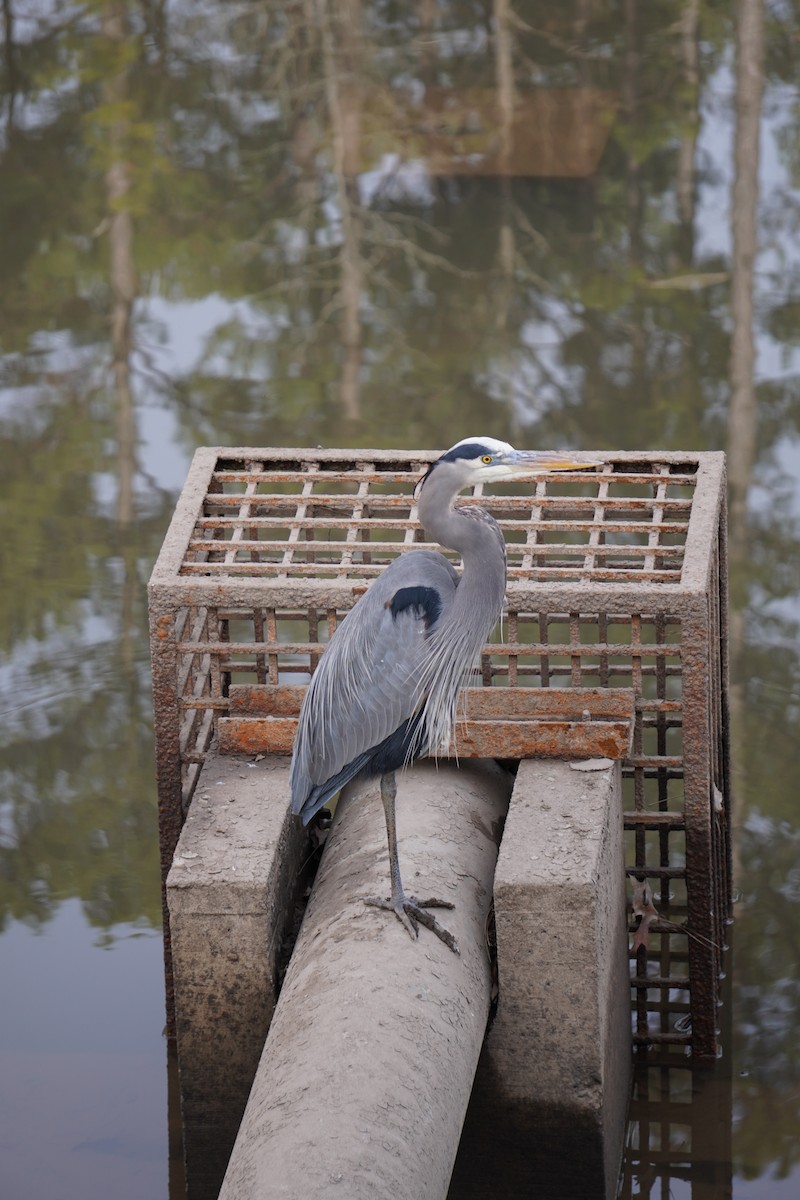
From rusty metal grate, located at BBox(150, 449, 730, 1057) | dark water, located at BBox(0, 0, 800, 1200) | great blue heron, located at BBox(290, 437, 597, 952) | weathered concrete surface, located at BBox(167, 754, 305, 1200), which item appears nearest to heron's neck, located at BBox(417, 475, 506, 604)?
great blue heron, located at BBox(290, 437, 597, 952)

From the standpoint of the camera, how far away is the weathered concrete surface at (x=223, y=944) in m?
5.18

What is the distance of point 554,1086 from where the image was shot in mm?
5227

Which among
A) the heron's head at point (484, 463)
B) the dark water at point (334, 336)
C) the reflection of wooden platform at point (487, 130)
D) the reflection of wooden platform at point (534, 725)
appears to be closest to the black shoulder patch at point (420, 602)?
the heron's head at point (484, 463)

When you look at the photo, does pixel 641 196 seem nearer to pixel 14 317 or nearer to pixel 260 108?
pixel 260 108

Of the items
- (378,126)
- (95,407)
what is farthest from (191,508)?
(378,126)

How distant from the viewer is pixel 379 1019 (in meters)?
4.62

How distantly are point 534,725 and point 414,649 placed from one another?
0.60 metres

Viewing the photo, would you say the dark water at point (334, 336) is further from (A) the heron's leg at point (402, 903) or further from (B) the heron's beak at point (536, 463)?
(B) the heron's beak at point (536, 463)

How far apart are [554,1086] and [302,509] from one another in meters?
1.96

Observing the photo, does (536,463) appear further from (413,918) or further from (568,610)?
(413,918)

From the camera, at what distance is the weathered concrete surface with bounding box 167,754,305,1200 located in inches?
204

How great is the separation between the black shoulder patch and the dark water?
189cm

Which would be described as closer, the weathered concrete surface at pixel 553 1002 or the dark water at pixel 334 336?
the weathered concrete surface at pixel 553 1002

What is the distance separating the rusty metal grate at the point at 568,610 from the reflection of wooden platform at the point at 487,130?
8.24 m
